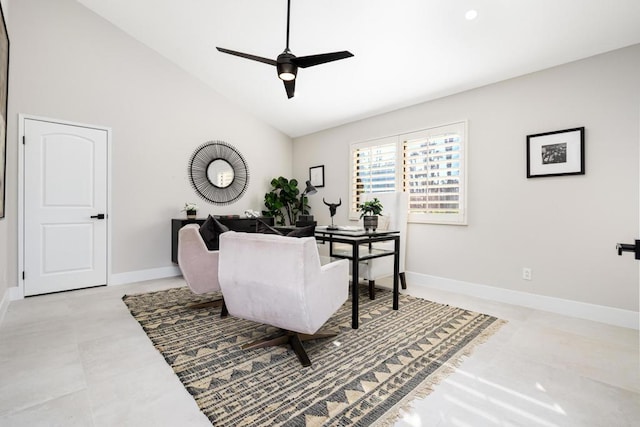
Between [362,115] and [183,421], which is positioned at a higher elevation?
[362,115]

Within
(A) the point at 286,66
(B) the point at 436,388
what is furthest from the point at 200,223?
(B) the point at 436,388

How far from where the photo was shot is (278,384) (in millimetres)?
1775

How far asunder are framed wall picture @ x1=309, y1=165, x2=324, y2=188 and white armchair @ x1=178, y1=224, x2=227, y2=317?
281 cm

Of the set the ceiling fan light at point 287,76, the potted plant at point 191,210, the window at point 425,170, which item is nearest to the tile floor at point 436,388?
the window at point 425,170

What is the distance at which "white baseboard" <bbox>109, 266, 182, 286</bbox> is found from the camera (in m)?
4.08

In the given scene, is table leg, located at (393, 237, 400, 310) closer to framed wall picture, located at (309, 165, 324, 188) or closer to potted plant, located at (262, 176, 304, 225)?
framed wall picture, located at (309, 165, 324, 188)

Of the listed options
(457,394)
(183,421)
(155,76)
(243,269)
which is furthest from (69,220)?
(457,394)

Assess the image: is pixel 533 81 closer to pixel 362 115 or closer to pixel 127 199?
pixel 362 115

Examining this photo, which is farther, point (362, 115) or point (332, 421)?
point (362, 115)

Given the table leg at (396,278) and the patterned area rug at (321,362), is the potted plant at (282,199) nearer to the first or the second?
the patterned area rug at (321,362)

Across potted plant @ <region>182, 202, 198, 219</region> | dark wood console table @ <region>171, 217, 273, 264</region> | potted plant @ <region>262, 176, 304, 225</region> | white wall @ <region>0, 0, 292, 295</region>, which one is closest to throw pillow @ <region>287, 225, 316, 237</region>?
dark wood console table @ <region>171, 217, 273, 264</region>

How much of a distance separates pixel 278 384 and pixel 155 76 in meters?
4.36

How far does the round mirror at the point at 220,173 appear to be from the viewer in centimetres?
488

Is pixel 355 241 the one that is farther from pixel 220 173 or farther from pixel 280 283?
pixel 220 173
